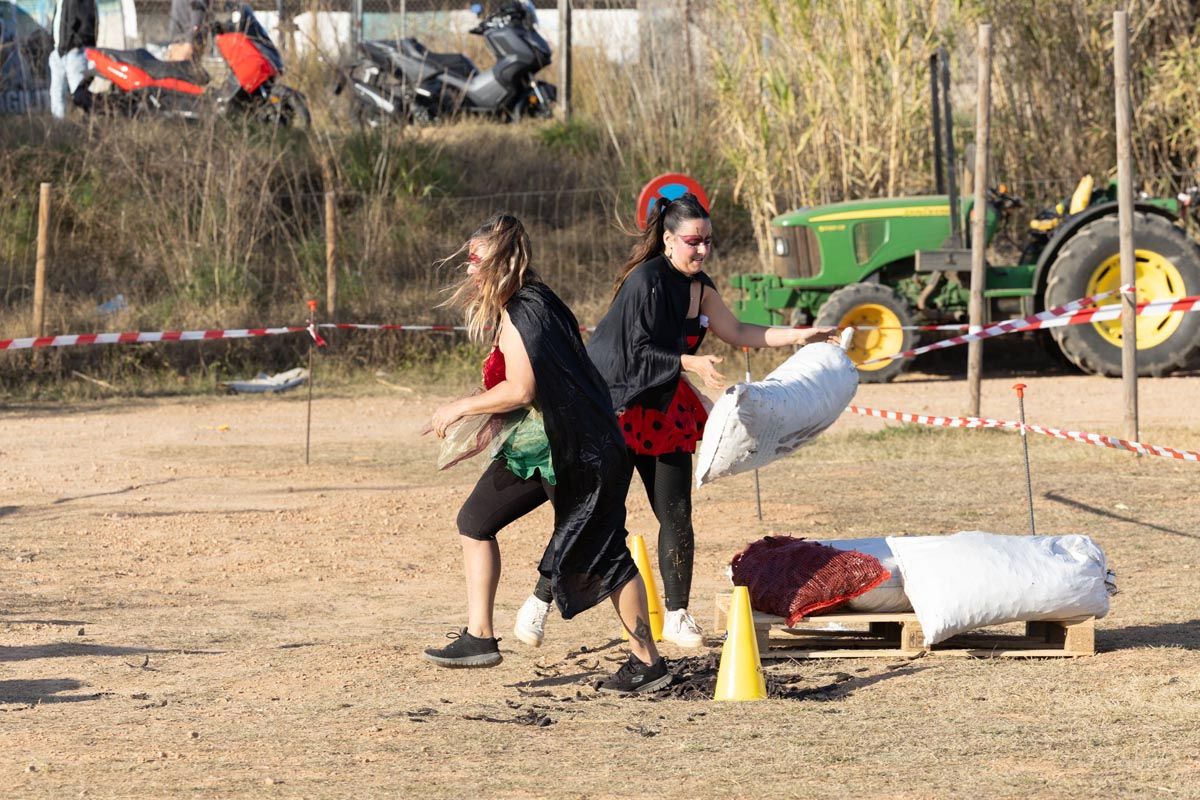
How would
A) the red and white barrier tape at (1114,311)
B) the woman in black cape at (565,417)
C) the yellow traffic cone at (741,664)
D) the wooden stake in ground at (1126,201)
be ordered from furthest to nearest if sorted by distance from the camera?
the wooden stake in ground at (1126,201), the red and white barrier tape at (1114,311), the yellow traffic cone at (741,664), the woman in black cape at (565,417)

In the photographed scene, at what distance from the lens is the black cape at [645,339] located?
6.79 m

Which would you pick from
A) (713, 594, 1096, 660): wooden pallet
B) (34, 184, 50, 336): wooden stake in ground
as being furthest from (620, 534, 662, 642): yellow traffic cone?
(34, 184, 50, 336): wooden stake in ground

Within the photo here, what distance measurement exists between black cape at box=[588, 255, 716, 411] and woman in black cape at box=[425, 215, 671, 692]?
520 mm

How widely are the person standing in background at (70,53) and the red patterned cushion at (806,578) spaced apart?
16.5 m

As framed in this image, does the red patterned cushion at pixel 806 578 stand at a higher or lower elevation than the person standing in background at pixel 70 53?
lower

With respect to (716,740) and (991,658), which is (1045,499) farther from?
(716,740)

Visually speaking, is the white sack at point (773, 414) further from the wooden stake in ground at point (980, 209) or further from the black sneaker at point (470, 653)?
the wooden stake in ground at point (980, 209)

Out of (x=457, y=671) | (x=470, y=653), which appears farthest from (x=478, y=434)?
(x=457, y=671)

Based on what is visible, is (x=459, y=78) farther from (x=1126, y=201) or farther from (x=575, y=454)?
(x=575, y=454)

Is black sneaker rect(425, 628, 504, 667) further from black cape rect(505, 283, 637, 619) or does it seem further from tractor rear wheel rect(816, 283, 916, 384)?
tractor rear wheel rect(816, 283, 916, 384)

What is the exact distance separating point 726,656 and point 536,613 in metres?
0.75

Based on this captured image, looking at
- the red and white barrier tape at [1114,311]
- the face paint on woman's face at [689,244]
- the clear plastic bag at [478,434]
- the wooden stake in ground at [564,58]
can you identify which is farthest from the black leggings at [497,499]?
the wooden stake in ground at [564,58]

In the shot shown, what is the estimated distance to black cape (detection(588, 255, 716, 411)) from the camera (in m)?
6.79

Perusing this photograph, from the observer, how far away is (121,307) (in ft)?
60.2
